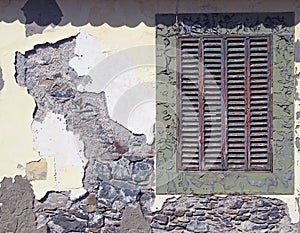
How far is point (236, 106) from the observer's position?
5891 mm

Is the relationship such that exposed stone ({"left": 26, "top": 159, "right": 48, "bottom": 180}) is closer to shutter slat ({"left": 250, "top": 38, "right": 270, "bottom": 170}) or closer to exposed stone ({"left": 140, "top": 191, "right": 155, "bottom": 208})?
exposed stone ({"left": 140, "top": 191, "right": 155, "bottom": 208})

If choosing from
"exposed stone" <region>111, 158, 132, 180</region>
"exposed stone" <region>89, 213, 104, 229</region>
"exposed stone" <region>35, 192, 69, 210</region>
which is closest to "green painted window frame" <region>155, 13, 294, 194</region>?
"exposed stone" <region>111, 158, 132, 180</region>

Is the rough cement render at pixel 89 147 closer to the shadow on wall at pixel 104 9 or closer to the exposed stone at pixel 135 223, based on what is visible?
the exposed stone at pixel 135 223

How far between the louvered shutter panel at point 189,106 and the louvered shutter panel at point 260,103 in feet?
1.74

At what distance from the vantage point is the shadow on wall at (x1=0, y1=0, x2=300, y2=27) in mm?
5887

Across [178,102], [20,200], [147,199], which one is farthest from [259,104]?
[20,200]

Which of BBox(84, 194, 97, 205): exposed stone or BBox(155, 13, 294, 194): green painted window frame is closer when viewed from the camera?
BBox(155, 13, 294, 194): green painted window frame

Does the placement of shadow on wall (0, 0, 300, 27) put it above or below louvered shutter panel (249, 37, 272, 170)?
above

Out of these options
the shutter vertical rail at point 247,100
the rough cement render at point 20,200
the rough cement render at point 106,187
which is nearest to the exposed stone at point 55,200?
the rough cement render at point 106,187

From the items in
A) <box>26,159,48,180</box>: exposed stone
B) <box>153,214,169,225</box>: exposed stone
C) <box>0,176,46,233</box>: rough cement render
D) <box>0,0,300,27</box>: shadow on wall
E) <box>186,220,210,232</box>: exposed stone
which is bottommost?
<box>186,220,210,232</box>: exposed stone

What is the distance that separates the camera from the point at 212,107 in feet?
19.4

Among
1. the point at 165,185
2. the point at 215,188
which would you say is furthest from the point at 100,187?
the point at 215,188

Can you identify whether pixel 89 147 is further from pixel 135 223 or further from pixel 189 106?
pixel 189 106

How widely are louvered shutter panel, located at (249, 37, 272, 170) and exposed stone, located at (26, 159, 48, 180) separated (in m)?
2.03
